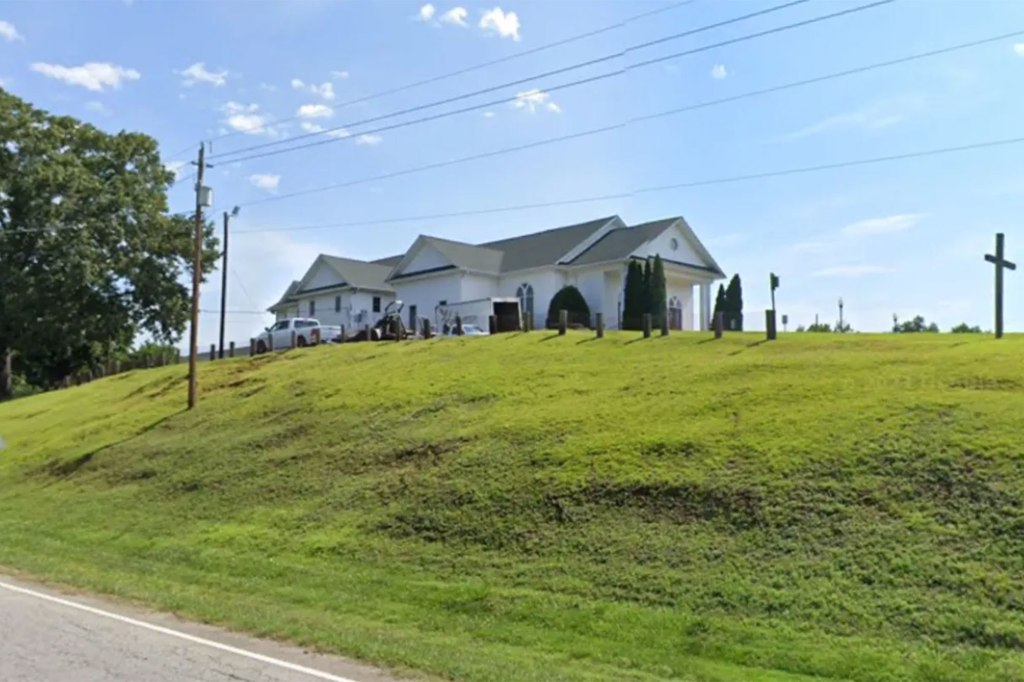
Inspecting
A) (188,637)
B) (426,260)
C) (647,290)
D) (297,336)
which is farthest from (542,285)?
(188,637)

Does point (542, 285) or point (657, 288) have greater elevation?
point (542, 285)

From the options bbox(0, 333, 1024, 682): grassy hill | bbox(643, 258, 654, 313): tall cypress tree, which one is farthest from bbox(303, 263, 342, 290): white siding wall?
bbox(0, 333, 1024, 682): grassy hill

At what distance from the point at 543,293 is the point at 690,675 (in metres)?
38.4

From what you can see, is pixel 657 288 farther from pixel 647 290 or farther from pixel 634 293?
pixel 634 293

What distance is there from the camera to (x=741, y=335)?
2542 centimetres

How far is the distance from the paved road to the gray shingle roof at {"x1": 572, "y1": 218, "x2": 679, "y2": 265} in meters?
35.7

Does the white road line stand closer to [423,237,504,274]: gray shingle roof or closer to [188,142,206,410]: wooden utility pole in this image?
[188,142,206,410]: wooden utility pole

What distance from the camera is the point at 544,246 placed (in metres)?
48.6

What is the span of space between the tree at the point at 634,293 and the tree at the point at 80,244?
Result: 2998cm

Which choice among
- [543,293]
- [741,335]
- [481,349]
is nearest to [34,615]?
[481,349]

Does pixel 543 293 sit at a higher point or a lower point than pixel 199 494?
higher

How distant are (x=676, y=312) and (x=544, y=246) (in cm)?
814

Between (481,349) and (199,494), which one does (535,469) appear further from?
(481,349)

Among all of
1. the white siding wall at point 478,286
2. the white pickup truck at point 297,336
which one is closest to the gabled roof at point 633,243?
the white siding wall at point 478,286
